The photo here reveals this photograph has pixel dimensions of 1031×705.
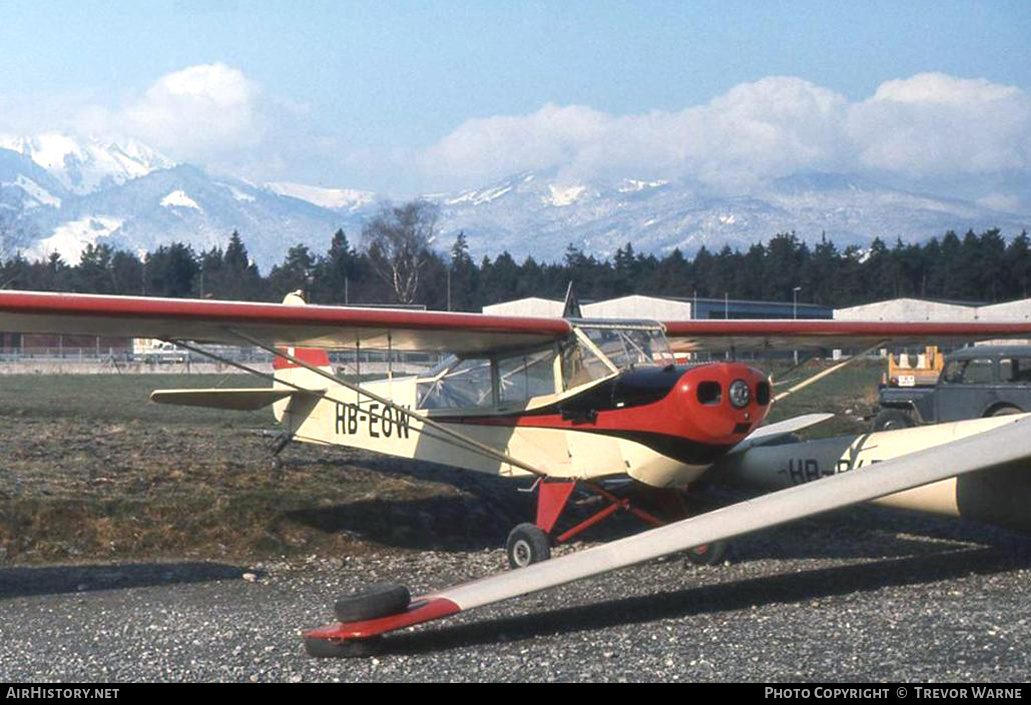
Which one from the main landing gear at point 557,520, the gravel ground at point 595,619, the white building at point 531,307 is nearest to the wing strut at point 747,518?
the gravel ground at point 595,619

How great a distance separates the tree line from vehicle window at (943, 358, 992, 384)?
31124 millimetres

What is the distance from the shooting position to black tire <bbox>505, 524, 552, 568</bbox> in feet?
32.4

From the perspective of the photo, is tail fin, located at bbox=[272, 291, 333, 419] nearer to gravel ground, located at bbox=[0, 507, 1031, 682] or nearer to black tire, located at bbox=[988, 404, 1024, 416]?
gravel ground, located at bbox=[0, 507, 1031, 682]

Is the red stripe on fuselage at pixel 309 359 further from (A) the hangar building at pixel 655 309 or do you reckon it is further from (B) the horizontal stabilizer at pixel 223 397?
(A) the hangar building at pixel 655 309

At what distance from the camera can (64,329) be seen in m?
9.40

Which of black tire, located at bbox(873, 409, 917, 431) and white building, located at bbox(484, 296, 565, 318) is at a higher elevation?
white building, located at bbox(484, 296, 565, 318)

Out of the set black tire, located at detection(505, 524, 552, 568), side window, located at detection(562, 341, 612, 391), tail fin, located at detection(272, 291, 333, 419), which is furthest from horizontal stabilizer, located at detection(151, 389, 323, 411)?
black tire, located at detection(505, 524, 552, 568)

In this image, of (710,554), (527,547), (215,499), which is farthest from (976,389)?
(215,499)

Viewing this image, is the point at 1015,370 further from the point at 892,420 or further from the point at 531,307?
the point at 531,307

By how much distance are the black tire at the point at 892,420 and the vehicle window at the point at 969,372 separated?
2.98 feet

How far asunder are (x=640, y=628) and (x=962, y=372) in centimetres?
1354

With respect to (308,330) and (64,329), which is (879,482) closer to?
(308,330)
